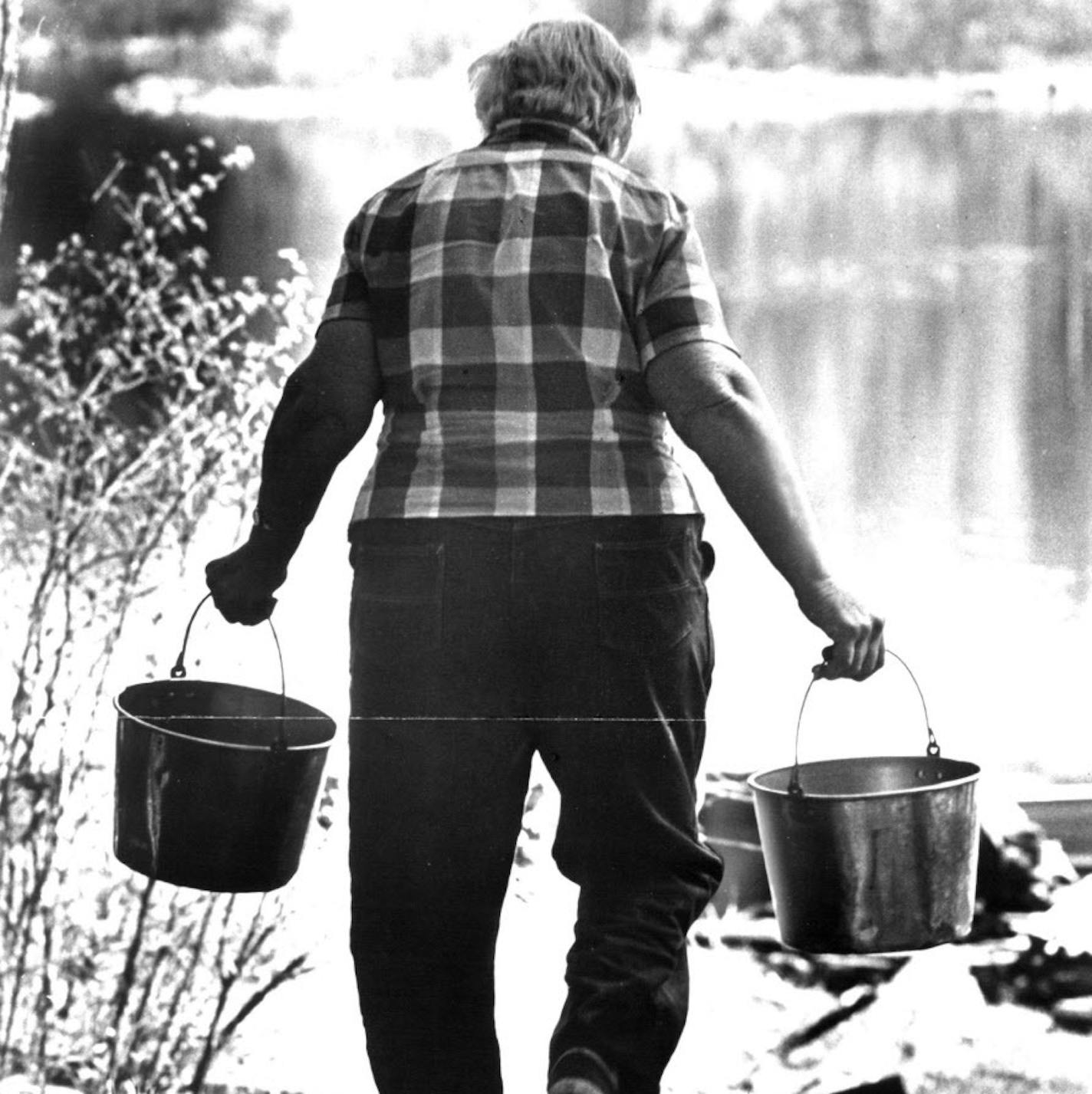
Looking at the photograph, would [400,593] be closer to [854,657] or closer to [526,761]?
[526,761]

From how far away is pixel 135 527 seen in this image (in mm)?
2691

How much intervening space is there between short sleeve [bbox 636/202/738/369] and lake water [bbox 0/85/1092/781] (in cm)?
24

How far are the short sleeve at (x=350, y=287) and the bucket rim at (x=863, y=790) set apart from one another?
0.93 meters

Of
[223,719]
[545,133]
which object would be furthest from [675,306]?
[223,719]

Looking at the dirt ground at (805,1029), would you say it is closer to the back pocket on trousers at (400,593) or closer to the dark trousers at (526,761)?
the dark trousers at (526,761)

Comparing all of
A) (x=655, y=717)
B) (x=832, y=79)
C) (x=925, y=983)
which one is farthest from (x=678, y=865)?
(x=832, y=79)

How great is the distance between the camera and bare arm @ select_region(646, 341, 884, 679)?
2.13m

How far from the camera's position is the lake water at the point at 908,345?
242 cm

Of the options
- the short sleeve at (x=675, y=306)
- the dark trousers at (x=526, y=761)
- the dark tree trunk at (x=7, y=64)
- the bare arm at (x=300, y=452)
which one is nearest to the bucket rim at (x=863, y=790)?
the dark trousers at (x=526, y=761)

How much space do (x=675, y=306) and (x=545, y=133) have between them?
1.06 feet

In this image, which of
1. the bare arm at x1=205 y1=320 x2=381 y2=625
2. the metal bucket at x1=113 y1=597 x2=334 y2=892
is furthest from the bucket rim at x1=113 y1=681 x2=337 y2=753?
the bare arm at x1=205 y1=320 x2=381 y2=625

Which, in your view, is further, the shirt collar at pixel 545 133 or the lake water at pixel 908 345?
the lake water at pixel 908 345

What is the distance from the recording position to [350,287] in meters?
2.26

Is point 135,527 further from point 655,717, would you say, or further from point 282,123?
point 655,717
